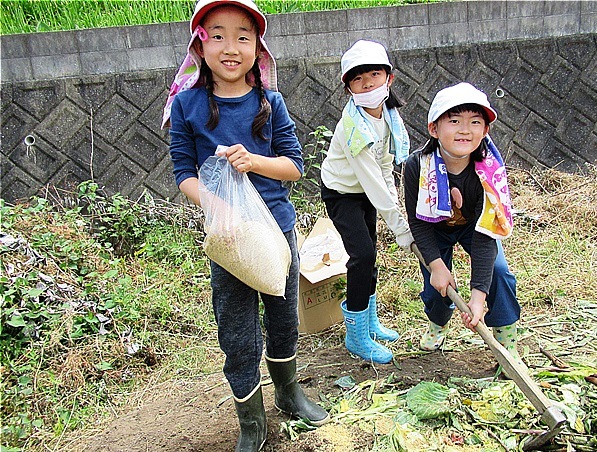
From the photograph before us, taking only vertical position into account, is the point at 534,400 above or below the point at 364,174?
below

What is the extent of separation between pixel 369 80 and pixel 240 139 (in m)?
1.07

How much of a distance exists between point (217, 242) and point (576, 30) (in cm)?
521

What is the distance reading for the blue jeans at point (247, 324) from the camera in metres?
2.19

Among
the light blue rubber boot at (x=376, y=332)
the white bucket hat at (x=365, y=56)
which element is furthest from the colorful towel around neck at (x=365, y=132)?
the light blue rubber boot at (x=376, y=332)

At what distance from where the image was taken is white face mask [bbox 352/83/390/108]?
2.91m

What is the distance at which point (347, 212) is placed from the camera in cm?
307

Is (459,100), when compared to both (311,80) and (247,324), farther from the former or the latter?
(311,80)

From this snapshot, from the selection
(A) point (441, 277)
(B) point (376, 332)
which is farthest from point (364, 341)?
(A) point (441, 277)

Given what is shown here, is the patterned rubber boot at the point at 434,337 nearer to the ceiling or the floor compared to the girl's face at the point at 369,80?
nearer to the floor

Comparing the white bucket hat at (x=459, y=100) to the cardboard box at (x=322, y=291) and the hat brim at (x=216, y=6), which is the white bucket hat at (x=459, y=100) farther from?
the cardboard box at (x=322, y=291)

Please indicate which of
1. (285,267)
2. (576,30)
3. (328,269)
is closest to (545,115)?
(576,30)

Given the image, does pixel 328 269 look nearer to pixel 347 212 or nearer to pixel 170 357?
pixel 347 212

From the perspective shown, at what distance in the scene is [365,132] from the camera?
2857 millimetres

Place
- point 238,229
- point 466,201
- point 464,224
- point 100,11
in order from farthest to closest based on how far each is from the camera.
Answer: point 100,11, point 464,224, point 466,201, point 238,229
